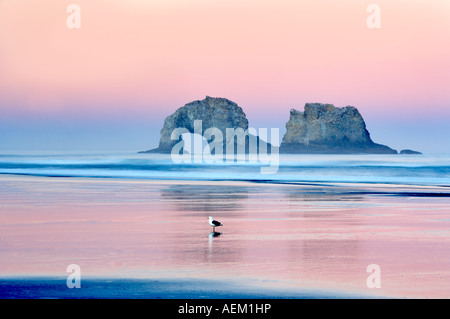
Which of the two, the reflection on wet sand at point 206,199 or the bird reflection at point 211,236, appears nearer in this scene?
the bird reflection at point 211,236

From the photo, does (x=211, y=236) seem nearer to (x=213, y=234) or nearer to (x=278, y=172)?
(x=213, y=234)

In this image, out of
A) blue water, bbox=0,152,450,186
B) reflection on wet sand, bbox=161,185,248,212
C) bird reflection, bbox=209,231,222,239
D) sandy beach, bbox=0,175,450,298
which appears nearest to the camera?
sandy beach, bbox=0,175,450,298

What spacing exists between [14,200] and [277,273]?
14017 mm

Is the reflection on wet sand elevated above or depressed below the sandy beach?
above

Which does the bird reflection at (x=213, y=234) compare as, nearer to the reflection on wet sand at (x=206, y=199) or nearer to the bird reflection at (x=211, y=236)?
the bird reflection at (x=211, y=236)

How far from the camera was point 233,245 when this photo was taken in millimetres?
12742

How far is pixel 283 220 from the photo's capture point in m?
16.8

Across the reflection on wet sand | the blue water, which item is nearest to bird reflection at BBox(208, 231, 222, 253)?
the reflection on wet sand

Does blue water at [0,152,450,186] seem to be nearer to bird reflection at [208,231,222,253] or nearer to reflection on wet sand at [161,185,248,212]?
reflection on wet sand at [161,185,248,212]

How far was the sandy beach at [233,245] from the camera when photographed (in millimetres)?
9516

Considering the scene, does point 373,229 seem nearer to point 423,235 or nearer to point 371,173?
point 423,235

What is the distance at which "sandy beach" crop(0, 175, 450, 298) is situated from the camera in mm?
9516

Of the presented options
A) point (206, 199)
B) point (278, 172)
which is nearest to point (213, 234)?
point (206, 199)

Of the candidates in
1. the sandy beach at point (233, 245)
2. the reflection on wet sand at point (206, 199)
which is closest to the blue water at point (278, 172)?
the reflection on wet sand at point (206, 199)
